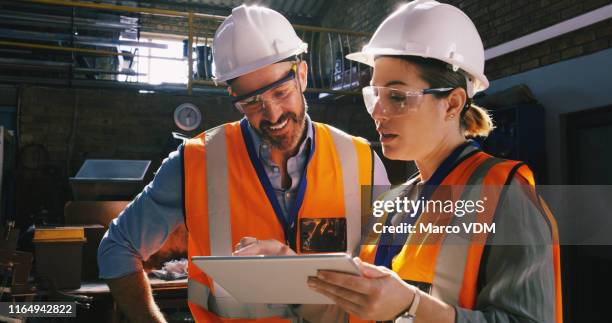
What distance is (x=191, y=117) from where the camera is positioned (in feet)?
24.1

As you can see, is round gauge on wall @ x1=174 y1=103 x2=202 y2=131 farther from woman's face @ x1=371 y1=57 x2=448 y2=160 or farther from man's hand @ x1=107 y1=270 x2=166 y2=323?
woman's face @ x1=371 y1=57 x2=448 y2=160

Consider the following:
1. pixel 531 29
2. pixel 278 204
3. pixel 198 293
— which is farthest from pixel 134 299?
pixel 531 29

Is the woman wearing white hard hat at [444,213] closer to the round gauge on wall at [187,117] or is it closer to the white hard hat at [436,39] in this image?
the white hard hat at [436,39]

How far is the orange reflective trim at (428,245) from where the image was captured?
4.19 feet

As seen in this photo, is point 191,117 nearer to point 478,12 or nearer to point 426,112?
point 478,12

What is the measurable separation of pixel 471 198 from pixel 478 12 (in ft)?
19.8

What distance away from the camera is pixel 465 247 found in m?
1.23

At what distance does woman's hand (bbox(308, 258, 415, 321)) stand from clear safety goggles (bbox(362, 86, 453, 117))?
21.0 inches

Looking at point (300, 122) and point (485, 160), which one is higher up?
point (300, 122)

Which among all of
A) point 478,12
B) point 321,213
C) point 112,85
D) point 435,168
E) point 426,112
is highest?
point 478,12

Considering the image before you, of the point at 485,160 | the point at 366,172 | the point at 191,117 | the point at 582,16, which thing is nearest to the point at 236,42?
the point at 366,172

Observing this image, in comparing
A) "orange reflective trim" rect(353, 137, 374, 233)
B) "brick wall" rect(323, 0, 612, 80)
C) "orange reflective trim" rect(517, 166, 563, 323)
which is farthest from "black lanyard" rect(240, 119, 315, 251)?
"brick wall" rect(323, 0, 612, 80)

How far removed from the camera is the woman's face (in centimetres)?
148

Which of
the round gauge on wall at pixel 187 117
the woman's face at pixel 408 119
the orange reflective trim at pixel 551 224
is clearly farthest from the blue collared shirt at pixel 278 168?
the round gauge on wall at pixel 187 117
